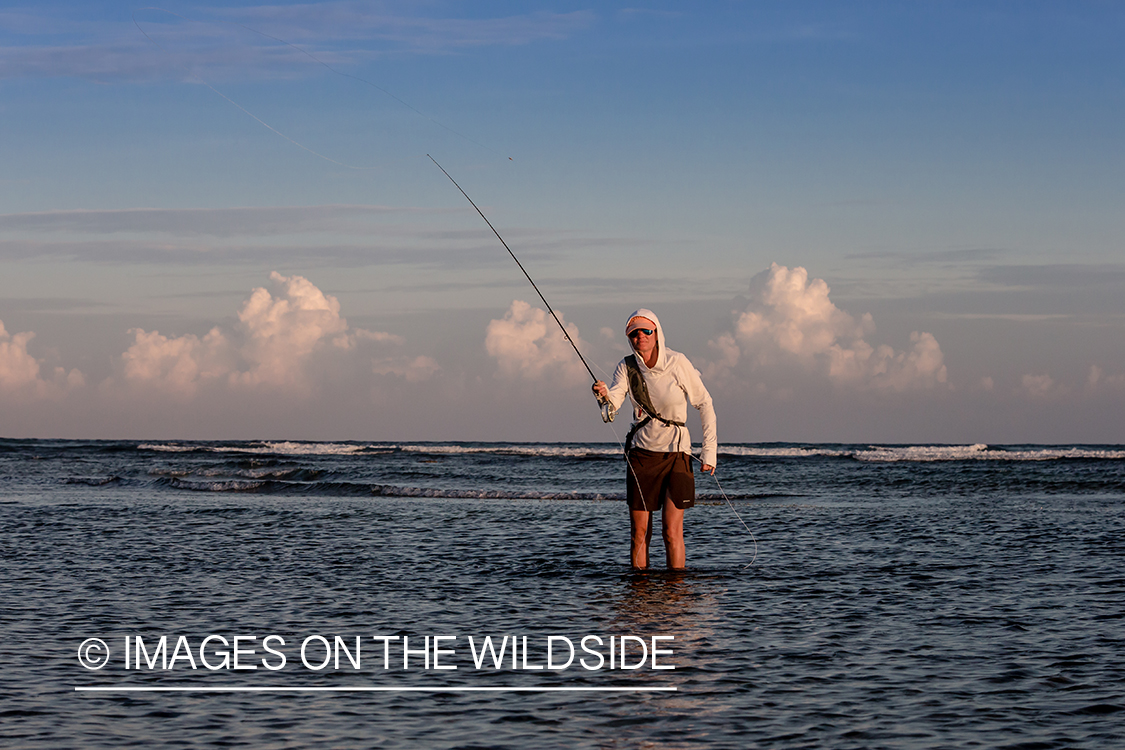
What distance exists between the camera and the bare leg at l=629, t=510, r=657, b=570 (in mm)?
7879

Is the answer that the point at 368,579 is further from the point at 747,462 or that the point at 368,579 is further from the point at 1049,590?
the point at 747,462

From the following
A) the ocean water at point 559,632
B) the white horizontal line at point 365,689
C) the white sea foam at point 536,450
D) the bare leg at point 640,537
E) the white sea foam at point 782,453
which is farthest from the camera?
the white sea foam at point 536,450

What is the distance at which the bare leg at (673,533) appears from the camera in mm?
7734

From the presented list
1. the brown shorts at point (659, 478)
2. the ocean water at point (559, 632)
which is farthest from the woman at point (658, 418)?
the ocean water at point (559, 632)

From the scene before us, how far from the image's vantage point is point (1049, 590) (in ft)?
23.5

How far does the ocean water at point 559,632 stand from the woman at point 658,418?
0.64m

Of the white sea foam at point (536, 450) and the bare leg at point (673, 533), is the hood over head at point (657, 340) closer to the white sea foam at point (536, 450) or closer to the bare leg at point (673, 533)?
the bare leg at point (673, 533)

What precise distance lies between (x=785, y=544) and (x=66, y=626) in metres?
6.53

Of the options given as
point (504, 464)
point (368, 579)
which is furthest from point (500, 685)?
point (504, 464)

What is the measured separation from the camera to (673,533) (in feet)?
26.0

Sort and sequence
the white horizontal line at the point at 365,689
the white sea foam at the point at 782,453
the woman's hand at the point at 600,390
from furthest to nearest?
1. the white sea foam at the point at 782,453
2. the woman's hand at the point at 600,390
3. the white horizontal line at the point at 365,689

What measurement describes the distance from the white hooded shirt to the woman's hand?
113 mm

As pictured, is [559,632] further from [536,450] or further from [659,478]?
[536,450]

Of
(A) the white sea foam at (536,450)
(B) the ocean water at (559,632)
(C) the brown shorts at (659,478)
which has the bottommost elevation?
(A) the white sea foam at (536,450)
